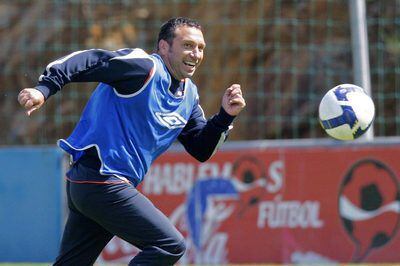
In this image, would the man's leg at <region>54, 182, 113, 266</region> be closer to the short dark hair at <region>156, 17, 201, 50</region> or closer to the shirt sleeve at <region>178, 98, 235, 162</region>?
the shirt sleeve at <region>178, 98, 235, 162</region>

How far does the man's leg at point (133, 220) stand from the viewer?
5.57m

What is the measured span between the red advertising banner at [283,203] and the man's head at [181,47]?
4.17 metres

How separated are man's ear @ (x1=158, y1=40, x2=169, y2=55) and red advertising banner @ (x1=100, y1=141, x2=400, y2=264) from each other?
4.17m

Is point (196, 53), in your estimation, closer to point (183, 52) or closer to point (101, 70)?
point (183, 52)

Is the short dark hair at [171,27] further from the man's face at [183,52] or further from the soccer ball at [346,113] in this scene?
the soccer ball at [346,113]

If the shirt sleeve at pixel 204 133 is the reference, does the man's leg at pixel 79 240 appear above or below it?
below

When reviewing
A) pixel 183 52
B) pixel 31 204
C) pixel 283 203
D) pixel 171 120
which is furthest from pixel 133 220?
pixel 31 204

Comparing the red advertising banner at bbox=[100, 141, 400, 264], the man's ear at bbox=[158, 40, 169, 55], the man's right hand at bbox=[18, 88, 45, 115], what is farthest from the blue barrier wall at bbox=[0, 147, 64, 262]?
the man's right hand at bbox=[18, 88, 45, 115]

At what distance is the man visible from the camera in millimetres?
5594

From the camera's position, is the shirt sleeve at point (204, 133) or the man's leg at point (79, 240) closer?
the man's leg at point (79, 240)

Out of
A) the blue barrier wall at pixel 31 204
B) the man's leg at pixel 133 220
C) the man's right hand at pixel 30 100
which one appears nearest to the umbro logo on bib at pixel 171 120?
the man's leg at pixel 133 220

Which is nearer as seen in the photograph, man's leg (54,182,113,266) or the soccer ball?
man's leg (54,182,113,266)

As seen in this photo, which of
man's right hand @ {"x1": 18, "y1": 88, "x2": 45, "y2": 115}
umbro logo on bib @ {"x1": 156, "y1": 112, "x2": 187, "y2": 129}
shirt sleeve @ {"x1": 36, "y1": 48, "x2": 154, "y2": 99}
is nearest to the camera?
man's right hand @ {"x1": 18, "y1": 88, "x2": 45, "y2": 115}

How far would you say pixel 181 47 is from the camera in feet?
20.1
